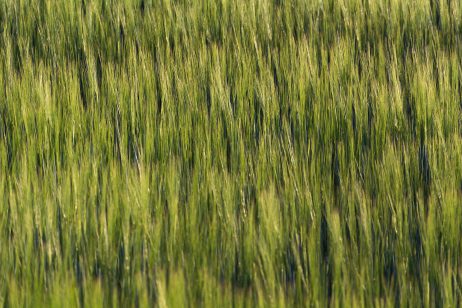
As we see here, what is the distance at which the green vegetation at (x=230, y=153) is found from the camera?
206 cm

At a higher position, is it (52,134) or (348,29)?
(348,29)

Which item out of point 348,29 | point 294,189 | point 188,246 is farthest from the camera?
point 348,29

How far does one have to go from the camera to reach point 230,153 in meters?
2.78

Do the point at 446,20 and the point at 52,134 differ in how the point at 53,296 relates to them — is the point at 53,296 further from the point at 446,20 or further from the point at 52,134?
the point at 446,20

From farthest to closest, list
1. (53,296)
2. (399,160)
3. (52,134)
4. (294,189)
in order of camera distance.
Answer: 1. (52,134)
2. (399,160)
3. (294,189)
4. (53,296)

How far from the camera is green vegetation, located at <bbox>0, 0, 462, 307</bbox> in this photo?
2062 mm

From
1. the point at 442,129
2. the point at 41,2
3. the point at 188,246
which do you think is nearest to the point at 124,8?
the point at 41,2

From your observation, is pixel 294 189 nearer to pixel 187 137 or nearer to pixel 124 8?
pixel 187 137

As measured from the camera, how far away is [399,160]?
8.54 ft

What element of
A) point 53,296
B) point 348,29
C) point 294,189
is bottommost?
point 53,296

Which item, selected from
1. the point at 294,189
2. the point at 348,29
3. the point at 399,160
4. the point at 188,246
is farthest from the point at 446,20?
the point at 188,246

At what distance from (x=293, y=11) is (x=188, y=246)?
190 centimetres

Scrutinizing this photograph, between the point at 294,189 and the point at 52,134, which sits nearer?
the point at 294,189

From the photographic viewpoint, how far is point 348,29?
367 centimetres
